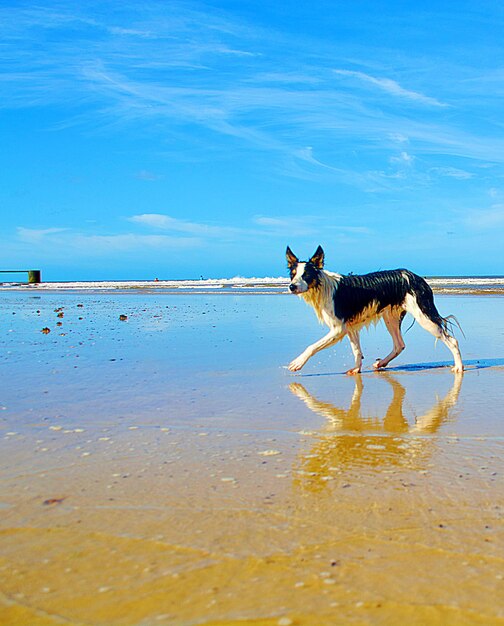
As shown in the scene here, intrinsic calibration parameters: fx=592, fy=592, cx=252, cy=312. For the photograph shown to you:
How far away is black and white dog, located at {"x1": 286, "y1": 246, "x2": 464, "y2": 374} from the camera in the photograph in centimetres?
753

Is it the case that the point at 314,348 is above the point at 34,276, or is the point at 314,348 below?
below

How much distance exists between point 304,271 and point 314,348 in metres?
1.05

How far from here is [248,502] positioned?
108 inches

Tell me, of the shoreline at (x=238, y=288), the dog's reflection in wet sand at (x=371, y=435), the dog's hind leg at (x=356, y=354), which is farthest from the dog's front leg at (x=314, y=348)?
the shoreline at (x=238, y=288)

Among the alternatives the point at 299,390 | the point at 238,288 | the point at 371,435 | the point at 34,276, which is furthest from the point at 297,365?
the point at 34,276

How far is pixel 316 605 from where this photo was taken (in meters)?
1.88

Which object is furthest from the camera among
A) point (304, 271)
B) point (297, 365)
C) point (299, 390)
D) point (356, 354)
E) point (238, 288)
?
point (238, 288)

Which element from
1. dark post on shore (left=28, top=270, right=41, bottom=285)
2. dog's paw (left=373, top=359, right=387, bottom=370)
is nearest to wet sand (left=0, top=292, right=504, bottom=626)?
dog's paw (left=373, top=359, right=387, bottom=370)

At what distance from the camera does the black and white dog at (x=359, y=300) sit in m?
7.53

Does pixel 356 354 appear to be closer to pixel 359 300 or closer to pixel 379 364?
pixel 379 364

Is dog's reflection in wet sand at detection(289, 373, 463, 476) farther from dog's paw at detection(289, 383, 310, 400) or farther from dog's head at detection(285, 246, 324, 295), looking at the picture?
dog's head at detection(285, 246, 324, 295)

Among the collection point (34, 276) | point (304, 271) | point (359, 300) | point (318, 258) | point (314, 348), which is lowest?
point (314, 348)

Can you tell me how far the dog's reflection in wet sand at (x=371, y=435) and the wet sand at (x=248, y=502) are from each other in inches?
0.8

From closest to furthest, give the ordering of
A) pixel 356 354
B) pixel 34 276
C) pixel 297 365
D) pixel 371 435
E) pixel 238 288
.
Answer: pixel 371 435
pixel 297 365
pixel 356 354
pixel 238 288
pixel 34 276
